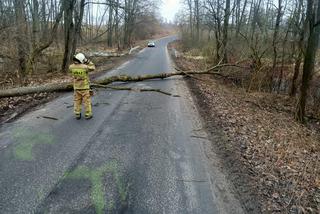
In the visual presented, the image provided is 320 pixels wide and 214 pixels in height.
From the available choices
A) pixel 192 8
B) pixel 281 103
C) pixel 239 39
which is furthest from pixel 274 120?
pixel 192 8

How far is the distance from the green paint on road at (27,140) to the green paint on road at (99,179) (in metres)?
1.04

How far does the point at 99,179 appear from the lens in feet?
13.5

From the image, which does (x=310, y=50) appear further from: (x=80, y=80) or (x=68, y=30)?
(x=68, y=30)

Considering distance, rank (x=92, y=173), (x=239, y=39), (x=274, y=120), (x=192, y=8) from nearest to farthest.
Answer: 1. (x=92, y=173)
2. (x=274, y=120)
3. (x=239, y=39)
4. (x=192, y=8)

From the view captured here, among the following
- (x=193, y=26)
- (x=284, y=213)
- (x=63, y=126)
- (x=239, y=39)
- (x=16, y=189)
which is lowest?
(x=284, y=213)

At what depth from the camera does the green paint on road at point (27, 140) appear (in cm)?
482

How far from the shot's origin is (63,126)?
6.36m

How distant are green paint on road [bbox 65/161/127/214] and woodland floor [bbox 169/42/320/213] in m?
1.75

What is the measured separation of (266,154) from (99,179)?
3.27 m

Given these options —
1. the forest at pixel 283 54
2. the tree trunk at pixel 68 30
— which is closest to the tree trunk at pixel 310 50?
the forest at pixel 283 54

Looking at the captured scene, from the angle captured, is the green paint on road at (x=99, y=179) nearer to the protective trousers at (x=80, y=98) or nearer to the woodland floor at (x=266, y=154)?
the woodland floor at (x=266, y=154)

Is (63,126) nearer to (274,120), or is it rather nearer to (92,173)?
(92,173)

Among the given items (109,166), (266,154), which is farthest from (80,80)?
(266,154)

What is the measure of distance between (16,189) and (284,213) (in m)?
3.64
